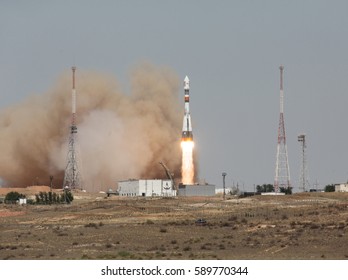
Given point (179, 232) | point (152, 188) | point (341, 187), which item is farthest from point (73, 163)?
point (179, 232)

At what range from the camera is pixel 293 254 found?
180ft

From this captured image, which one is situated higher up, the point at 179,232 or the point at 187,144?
the point at 187,144

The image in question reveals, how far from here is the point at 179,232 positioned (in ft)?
241

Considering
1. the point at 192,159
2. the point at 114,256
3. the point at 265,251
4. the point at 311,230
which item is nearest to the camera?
the point at 114,256

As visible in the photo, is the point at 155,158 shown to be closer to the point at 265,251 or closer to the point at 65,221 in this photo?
the point at 65,221

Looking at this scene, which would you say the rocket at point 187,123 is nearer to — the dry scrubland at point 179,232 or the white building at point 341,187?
the white building at point 341,187

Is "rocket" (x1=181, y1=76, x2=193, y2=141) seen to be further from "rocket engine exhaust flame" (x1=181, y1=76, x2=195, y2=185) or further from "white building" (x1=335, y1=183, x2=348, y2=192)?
"white building" (x1=335, y1=183, x2=348, y2=192)

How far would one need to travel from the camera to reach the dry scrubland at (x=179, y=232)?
5662 cm

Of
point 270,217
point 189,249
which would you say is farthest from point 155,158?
point 189,249

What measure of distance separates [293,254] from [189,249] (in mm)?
7893

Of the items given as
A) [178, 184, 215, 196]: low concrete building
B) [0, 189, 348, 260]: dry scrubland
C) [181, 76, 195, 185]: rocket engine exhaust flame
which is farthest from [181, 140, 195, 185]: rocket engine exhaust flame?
[0, 189, 348, 260]: dry scrubland

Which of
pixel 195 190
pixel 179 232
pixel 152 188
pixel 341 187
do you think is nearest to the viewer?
pixel 179 232

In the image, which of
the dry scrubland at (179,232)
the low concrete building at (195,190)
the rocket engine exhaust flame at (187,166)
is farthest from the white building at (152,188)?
the dry scrubland at (179,232)

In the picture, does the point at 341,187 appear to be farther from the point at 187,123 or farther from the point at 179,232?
the point at 179,232
